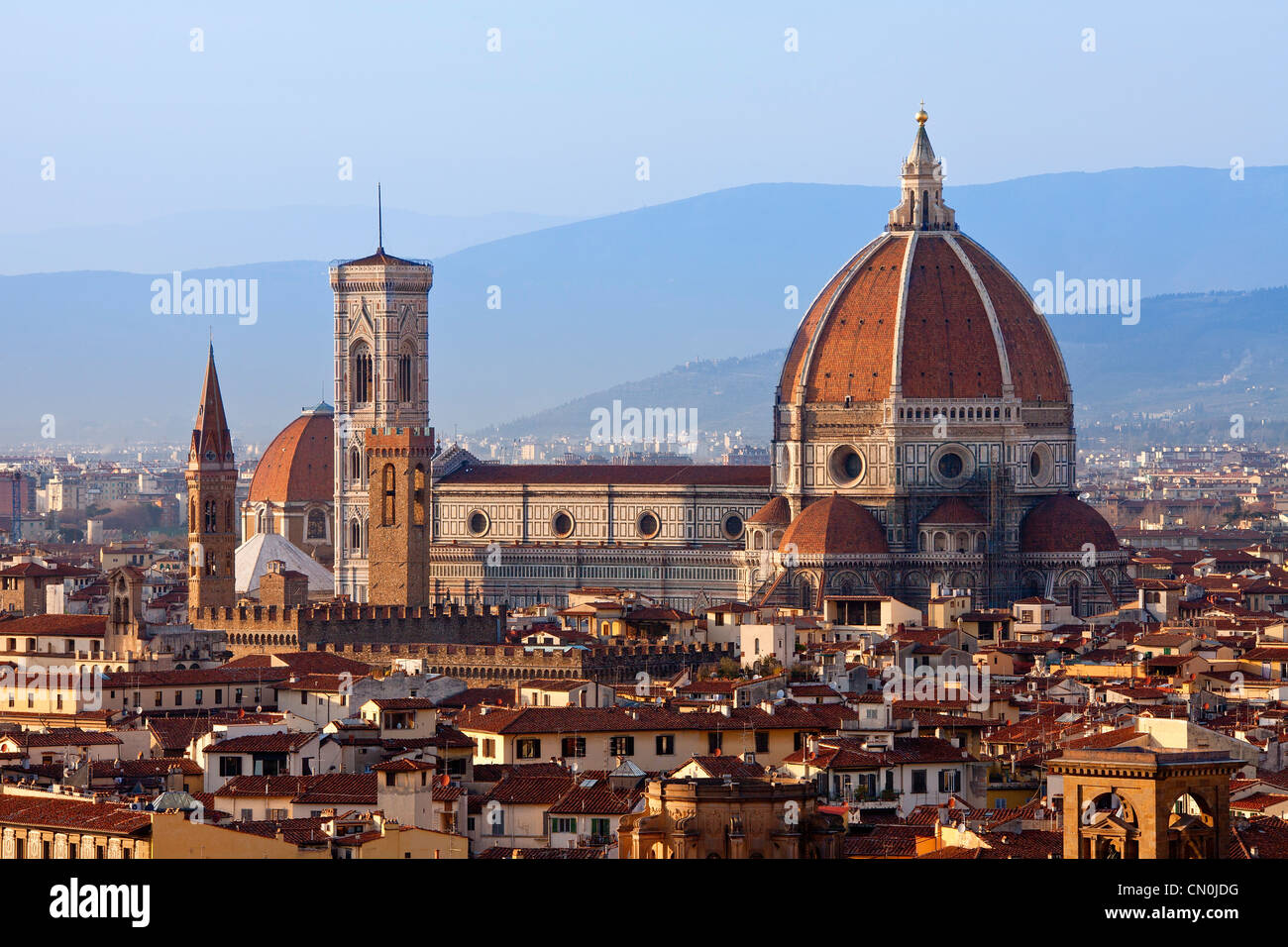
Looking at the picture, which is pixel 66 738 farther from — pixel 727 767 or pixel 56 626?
pixel 56 626

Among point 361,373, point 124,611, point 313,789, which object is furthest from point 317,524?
point 313,789

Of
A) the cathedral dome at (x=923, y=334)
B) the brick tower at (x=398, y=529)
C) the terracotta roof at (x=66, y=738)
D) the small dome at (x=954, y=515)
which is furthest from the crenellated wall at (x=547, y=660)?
the cathedral dome at (x=923, y=334)

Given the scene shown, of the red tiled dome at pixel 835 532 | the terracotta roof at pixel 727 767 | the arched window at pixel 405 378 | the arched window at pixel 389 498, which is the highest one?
the arched window at pixel 405 378

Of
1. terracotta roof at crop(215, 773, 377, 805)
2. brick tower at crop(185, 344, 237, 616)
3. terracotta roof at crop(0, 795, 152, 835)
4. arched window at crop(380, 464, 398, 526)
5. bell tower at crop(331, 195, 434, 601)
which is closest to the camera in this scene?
terracotta roof at crop(0, 795, 152, 835)

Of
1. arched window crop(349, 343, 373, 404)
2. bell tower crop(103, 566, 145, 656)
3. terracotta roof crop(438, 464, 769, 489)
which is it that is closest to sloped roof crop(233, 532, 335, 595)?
terracotta roof crop(438, 464, 769, 489)

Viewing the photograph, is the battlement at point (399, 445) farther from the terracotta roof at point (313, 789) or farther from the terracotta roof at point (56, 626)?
the terracotta roof at point (313, 789)

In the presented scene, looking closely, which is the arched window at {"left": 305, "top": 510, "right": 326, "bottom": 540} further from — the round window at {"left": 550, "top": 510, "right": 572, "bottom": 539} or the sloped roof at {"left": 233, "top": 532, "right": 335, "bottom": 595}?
the sloped roof at {"left": 233, "top": 532, "right": 335, "bottom": 595}
